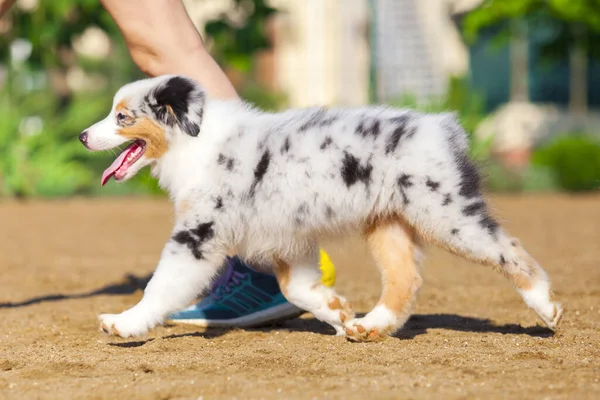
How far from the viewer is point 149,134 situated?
410 centimetres

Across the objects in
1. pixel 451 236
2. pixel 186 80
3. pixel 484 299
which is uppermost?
pixel 186 80

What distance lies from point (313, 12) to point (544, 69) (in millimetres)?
5217

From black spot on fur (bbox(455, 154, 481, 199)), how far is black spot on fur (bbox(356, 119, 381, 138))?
1.08ft

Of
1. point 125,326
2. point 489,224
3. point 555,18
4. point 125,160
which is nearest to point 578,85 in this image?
point 555,18

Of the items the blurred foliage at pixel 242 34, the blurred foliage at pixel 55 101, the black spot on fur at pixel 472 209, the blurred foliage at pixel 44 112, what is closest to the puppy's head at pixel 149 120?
the black spot on fur at pixel 472 209

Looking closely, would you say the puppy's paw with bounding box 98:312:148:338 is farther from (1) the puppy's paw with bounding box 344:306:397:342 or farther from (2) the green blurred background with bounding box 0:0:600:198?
(2) the green blurred background with bounding box 0:0:600:198

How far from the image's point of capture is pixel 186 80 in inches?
163

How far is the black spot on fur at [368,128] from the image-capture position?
3.91 m

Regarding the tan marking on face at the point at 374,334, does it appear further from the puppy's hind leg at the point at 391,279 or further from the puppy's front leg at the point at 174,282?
the puppy's front leg at the point at 174,282

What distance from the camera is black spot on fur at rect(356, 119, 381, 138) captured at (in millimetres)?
3910

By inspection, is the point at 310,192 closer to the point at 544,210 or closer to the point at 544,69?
the point at 544,210

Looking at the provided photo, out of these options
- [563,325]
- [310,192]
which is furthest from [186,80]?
[563,325]

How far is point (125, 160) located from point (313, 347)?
110 cm

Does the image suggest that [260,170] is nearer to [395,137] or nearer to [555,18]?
[395,137]
